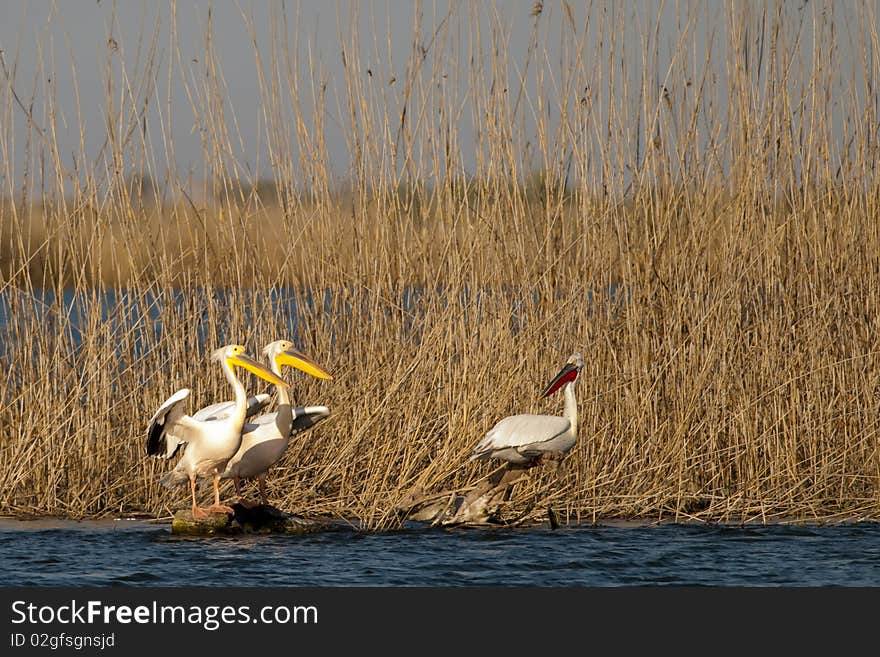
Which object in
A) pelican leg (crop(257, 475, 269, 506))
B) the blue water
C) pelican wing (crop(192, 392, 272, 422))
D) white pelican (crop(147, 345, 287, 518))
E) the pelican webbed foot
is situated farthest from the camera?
pelican leg (crop(257, 475, 269, 506))

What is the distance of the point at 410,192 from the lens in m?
7.14

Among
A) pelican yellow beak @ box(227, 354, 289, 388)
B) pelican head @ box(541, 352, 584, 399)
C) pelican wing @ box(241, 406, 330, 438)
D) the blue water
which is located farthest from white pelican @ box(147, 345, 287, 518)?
pelican head @ box(541, 352, 584, 399)

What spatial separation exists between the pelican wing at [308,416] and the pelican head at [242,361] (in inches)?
7.1

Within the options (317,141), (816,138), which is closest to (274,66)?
(317,141)

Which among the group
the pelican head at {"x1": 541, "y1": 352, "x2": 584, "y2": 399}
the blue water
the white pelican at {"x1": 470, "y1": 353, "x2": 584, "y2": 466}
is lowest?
the blue water

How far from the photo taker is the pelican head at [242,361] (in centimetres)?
636

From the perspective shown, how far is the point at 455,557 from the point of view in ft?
19.3

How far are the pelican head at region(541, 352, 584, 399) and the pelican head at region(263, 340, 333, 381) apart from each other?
0.99 m

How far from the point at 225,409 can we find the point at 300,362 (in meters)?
0.39

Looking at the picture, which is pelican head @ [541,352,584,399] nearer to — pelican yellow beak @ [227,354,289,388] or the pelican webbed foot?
pelican yellow beak @ [227,354,289,388]

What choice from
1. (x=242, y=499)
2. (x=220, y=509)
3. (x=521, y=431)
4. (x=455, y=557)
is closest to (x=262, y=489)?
(x=242, y=499)

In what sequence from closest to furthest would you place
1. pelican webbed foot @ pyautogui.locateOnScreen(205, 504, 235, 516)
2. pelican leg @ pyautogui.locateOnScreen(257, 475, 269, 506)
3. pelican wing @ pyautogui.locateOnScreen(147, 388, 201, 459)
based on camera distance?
pelican wing @ pyautogui.locateOnScreen(147, 388, 201, 459) < pelican webbed foot @ pyautogui.locateOnScreen(205, 504, 235, 516) < pelican leg @ pyautogui.locateOnScreen(257, 475, 269, 506)

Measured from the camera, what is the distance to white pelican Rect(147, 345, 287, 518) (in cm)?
622

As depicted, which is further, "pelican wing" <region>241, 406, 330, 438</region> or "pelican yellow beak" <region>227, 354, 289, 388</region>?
"pelican wing" <region>241, 406, 330, 438</region>
